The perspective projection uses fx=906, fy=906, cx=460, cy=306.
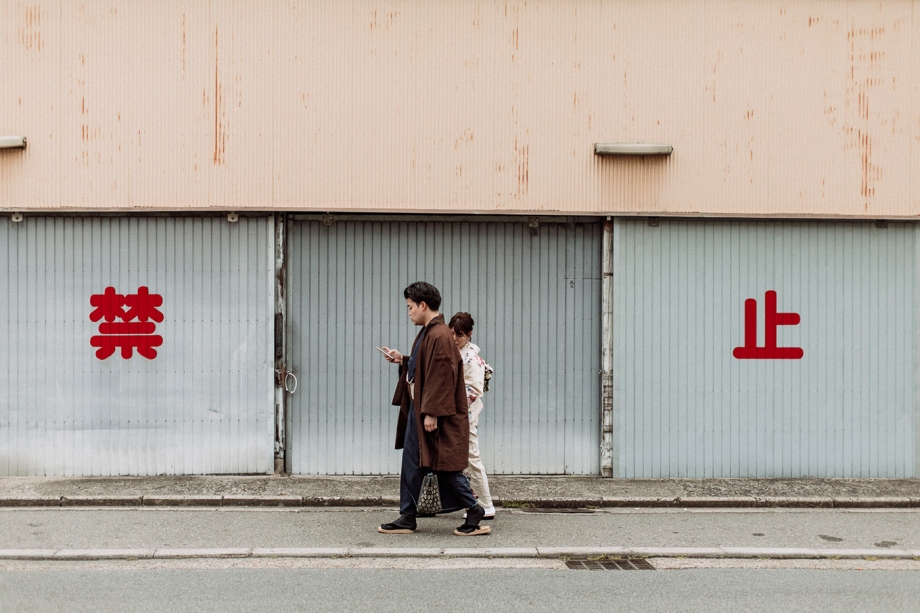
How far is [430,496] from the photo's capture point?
7.03 m

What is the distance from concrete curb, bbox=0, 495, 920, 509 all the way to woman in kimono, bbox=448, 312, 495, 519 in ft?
2.12

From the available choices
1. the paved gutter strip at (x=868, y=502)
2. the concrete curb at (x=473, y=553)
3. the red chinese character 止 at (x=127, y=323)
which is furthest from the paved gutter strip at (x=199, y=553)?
the paved gutter strip at (x=868, y=502)

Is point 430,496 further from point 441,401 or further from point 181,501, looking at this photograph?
point 181,501

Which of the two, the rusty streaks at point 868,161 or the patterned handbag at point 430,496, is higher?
the rusty streaks at point 868,161

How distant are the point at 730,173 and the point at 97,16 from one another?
21.8 ft

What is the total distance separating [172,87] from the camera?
917 cm

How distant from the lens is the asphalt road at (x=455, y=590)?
18.1ft

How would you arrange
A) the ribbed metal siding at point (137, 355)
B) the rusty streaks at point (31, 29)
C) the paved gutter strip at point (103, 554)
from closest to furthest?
1. the paved gutter strip at point (103, 554)
2. the rusty streaks at point (31, 29)
3. the ribbed metal siding at point (137, 355)

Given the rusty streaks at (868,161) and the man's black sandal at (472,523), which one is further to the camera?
the rusty streaks at (868,161)

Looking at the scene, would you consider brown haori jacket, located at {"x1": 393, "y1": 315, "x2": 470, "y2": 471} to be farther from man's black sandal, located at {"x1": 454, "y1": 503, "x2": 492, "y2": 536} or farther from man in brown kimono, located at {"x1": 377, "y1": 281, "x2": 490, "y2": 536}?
man's black sandal, located at {"x1": 454, "y1": 503, "x2": 492, "y2": 536}

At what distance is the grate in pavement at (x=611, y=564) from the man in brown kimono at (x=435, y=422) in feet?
3.11

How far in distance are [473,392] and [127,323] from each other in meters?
3.95

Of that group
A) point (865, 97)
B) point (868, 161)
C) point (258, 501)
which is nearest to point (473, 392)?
point (258, 501)

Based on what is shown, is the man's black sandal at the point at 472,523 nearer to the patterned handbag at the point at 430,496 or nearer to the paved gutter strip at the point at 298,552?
the patterned handbag at the point at 430,496
